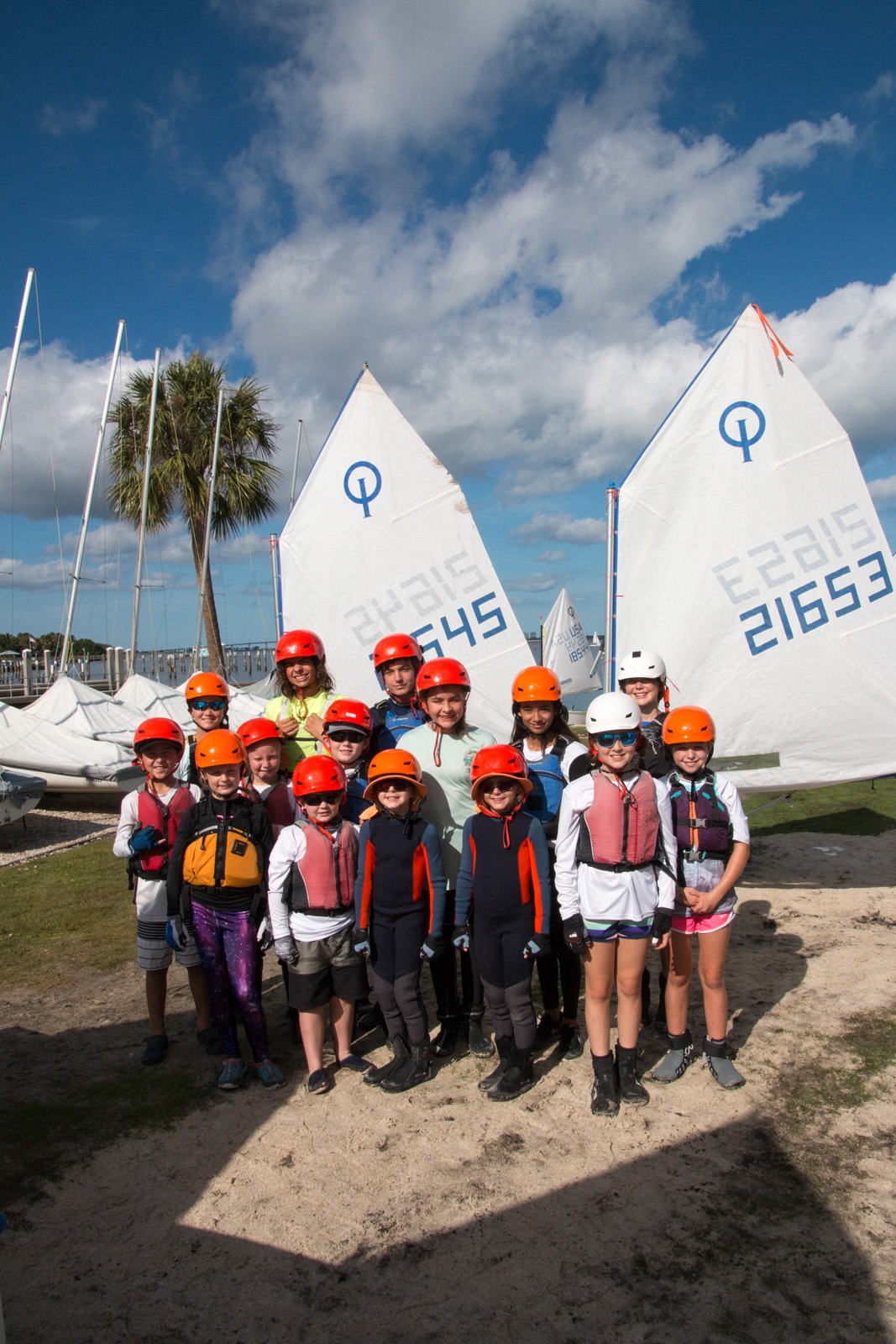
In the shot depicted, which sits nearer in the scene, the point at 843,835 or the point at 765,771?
the point at 765,771

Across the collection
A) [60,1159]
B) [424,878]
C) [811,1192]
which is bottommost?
[811,1192]

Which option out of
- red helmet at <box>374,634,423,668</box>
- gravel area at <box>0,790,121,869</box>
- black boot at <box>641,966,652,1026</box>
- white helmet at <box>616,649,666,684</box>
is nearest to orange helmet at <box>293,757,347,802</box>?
red helmet at <box>374,634,423,668</box>

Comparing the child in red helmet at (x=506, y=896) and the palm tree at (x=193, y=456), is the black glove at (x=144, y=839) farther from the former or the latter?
the palm tree at (x=193, y=456)

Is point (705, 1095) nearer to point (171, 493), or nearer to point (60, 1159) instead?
point (60, 1159)

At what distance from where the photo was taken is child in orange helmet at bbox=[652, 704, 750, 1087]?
4.07 m

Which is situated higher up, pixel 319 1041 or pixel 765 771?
pixel 765 771

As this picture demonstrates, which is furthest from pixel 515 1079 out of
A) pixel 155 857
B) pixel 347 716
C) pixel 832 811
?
pixel 832 811

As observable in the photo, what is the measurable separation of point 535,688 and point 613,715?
57 cm

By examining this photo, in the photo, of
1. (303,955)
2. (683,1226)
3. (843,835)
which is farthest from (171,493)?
(683,1226)

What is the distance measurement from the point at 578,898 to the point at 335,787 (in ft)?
4.33

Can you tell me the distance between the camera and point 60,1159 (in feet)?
11.7

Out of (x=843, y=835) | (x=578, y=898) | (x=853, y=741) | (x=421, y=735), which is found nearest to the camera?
(x=578, y=898)

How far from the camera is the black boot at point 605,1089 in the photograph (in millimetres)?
3828

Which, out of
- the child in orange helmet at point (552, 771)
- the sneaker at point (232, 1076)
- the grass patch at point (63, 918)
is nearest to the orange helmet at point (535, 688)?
A: the child in orange helmet at point (552, 771)
